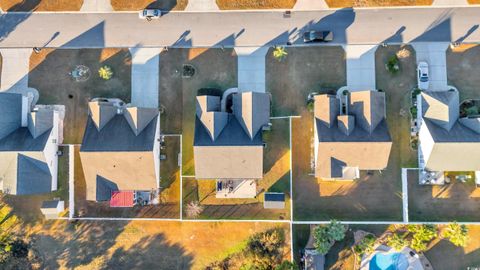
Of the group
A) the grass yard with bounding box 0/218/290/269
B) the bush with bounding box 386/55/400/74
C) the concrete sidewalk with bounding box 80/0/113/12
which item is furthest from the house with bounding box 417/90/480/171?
the concrete sidewalk with bounding box 80/0/113/12

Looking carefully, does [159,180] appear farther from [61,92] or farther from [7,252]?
[7,252]

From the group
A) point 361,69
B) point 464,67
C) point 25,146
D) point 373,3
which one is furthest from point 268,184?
point 25,146

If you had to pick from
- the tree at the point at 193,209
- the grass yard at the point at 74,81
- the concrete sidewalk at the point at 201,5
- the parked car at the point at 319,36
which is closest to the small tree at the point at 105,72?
the grass yard at the point at 74,81

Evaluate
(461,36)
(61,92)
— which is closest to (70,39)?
(61,92)

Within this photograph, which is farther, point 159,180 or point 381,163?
point 159,180

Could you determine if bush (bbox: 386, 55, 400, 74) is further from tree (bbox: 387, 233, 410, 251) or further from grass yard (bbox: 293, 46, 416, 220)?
tree (bbox: 387, 233, 410, 251)

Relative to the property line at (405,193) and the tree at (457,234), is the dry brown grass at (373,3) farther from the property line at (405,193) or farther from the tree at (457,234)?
the tree at (457,234)
